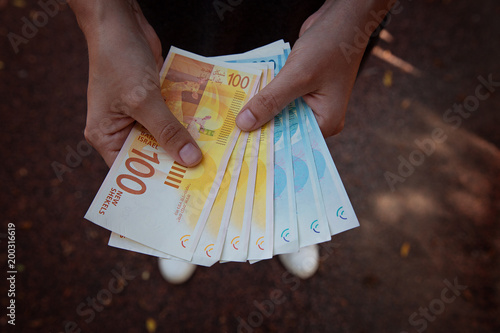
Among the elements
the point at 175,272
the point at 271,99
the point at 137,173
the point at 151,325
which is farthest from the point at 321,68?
the point at 151,325

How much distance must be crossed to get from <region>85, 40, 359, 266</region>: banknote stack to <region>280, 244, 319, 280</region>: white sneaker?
950 millimetres

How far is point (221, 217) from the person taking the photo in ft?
3.89

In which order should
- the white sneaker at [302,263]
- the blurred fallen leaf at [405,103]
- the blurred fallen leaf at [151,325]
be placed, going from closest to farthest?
the blurred fallen leaf at [151,325] → the white sneaker at [302,263] → the blurred fallen leaf at [405,103]

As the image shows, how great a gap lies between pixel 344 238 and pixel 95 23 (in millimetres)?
1726

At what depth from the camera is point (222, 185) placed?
122cm

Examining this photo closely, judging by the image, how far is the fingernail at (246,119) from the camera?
48.2 inches

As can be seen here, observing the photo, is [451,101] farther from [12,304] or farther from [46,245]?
[12,304]

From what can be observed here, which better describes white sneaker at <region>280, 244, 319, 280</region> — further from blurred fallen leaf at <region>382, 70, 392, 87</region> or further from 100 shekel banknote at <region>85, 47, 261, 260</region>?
A: blurred fallen leaf at <region>382, 70, 392, 87</region>

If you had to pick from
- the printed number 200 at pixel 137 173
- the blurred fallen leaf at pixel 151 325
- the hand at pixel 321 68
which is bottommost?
the blurred fallen leaf at pixel 151 325

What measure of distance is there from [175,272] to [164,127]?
114 cm

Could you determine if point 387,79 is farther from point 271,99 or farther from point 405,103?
point 271,99

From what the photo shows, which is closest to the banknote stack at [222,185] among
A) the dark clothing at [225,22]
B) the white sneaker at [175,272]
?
the dark clothing at [225,22]

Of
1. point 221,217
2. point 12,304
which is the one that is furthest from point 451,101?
point 12,304

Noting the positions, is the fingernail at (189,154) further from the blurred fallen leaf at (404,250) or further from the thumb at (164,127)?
the blurred fallen leaf at (404,250)
